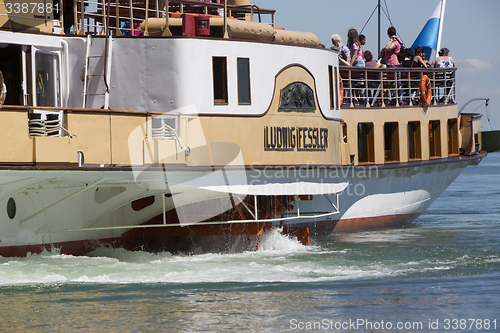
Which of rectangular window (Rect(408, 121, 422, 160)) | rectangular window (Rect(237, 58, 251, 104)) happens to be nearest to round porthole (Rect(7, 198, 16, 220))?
rectangular window (Rect(237, 58, 251, 104))

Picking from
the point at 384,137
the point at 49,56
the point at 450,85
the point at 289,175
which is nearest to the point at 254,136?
the point at 289,175

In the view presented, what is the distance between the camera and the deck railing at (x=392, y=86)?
60.3ft

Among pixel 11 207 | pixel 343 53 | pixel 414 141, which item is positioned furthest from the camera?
pixel 414 141

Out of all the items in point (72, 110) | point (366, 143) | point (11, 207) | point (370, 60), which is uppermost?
point (370, 60)

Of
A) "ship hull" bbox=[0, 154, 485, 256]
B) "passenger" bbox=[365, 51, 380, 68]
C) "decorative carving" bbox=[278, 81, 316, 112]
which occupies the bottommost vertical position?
"ship hull" bbox=[0, 154, 485, 256]

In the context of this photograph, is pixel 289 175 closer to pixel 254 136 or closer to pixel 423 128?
pixel 254 136

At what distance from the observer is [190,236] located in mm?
13656

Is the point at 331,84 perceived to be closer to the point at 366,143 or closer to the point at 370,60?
the point at 366,143

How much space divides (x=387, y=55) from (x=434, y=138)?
2.79 meters

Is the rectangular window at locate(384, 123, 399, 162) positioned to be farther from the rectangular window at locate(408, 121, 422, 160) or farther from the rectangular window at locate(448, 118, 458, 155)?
the rectangular window at locate(448, 118, 458, 155)

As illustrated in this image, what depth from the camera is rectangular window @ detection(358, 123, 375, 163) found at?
1855 centimetres

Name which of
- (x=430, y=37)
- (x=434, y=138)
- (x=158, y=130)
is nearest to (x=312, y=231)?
(x=434, y=138)

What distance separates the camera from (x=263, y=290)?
9.77 meters

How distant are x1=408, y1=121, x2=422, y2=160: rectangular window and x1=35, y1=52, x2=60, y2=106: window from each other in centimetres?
1084
